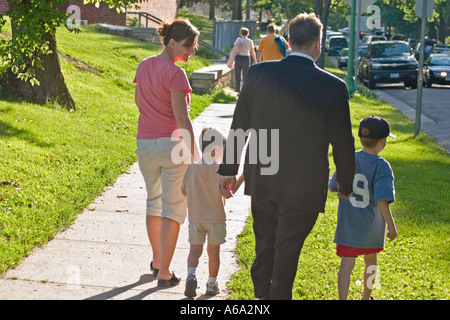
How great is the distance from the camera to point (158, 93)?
566cm

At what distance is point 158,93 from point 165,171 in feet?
1.94

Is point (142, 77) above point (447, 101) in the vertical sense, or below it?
above

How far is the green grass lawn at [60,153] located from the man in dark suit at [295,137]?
248cm

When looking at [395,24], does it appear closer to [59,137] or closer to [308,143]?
[59,137]

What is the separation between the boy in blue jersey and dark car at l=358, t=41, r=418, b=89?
2464cm

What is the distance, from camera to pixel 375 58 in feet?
99.5

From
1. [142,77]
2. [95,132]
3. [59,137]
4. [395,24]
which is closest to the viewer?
[142,77]

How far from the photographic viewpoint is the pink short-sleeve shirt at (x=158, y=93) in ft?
18.4

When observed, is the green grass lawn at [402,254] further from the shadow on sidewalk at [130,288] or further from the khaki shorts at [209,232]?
the shadow on sidewalk at [130,288]

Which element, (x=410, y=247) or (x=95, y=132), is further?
(x=95, y=132)

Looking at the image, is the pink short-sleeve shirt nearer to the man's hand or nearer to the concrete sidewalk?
the man's hand

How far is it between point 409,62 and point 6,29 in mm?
16723

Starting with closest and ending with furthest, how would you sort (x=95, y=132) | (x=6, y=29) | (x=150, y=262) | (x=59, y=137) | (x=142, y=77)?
(x=142, y=77) → (x=150, y=262) → (x=59, y=137) → (x=95, y=132) → (x=6, y=29)

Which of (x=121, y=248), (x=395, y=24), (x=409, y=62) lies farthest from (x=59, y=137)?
(x=395, y=24)
